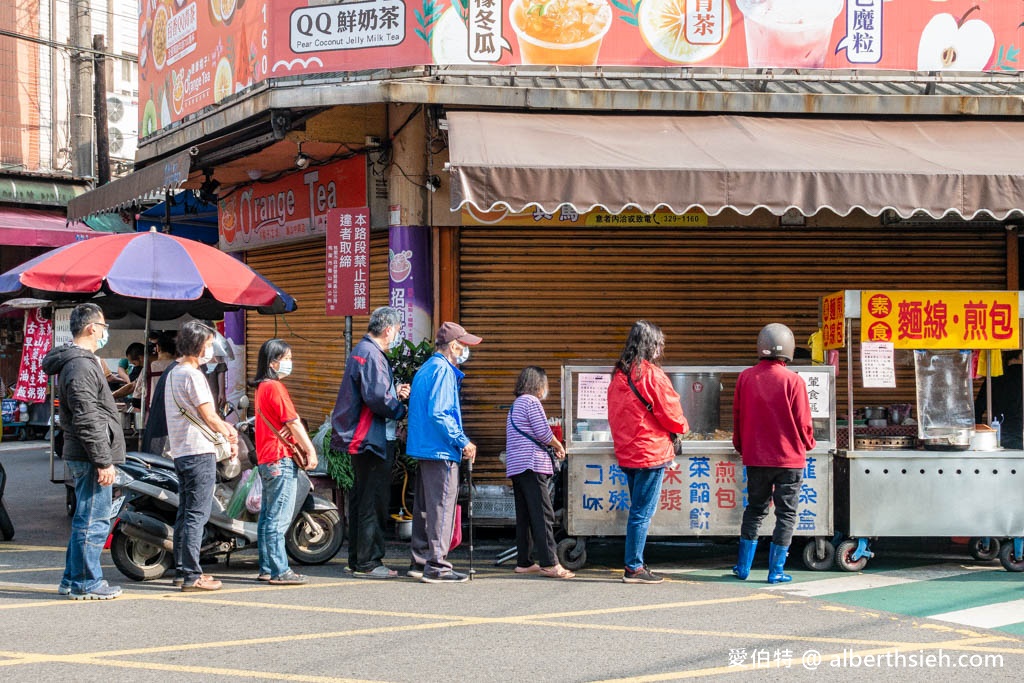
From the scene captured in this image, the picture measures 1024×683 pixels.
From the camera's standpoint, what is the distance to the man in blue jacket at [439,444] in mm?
7398

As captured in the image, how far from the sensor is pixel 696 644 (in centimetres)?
580

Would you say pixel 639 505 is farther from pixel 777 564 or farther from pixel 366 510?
pixel 366 510

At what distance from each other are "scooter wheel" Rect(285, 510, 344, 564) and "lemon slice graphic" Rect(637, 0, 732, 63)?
501 centimetres

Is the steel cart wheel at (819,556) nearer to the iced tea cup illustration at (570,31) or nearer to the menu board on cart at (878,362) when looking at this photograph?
the menu board on cart at (878,362)

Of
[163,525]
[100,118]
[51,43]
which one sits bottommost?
[163,525]

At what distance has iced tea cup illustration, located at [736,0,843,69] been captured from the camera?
31.9 feet

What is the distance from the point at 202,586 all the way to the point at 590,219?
16.5ft

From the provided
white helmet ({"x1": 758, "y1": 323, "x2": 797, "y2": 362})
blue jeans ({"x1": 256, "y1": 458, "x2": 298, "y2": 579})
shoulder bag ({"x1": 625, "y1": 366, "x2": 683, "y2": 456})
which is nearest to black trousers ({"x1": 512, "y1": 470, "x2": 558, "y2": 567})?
shoulder bag ({"x1": 625, "y1": 366, "x2": 683, "y2": 456})

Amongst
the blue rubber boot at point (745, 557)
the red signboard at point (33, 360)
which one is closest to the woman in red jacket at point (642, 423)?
the blue rubber boot at point (745, 557)

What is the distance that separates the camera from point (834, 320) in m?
8.23

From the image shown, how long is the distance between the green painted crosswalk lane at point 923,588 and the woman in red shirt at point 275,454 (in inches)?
114

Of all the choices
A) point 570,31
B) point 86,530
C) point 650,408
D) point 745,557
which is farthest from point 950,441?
point 86,530

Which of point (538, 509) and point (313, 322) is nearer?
point (538, 509)

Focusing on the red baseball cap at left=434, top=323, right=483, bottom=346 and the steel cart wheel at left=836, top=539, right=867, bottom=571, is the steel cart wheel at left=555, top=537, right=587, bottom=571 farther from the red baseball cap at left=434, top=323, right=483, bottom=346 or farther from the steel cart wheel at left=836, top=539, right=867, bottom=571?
the steel cart wheel at left=836, top=539, right=867, bottom=571
